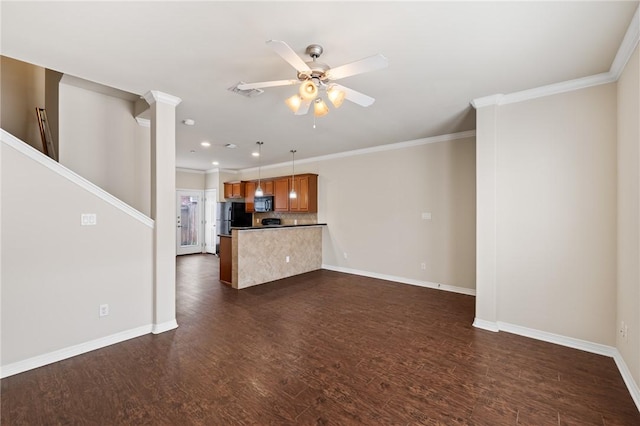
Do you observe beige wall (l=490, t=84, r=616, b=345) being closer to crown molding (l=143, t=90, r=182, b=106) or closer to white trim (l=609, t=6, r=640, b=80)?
white trim (l=609, t=6, r=640, b=80)

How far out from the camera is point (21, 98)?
12.7 feet

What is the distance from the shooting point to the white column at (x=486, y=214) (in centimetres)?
326

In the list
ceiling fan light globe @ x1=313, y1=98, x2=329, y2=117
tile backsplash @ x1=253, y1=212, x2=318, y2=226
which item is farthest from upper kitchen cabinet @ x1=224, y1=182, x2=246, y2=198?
ceiling fan light globe @ x1=313, y1=98, x2=329, y2=117

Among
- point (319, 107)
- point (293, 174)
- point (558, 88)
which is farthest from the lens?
point (293, 174)

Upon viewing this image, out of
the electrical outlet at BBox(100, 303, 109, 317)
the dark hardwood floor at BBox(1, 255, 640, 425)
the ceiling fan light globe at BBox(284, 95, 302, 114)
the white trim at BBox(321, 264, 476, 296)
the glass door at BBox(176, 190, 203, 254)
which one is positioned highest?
the ceiling fan light globe at BBox(284, 95, 302, 114)

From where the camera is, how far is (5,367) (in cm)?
229

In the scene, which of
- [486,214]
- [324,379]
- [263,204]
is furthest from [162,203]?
[263,204]

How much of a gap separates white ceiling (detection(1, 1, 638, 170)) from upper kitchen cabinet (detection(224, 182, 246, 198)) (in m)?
4.99

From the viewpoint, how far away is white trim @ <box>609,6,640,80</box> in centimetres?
196

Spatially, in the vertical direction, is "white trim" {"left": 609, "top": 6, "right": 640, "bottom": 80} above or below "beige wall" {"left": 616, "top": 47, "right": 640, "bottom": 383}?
above

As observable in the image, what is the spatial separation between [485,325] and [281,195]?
17.9ft

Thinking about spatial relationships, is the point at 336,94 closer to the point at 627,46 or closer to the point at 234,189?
the point at 627,46

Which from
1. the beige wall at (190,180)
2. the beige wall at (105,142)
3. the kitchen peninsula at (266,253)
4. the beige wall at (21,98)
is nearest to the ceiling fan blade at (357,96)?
the beige wall at (105,142)

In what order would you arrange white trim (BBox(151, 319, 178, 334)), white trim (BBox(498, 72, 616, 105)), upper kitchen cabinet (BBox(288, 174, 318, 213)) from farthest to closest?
upper kitchen cabinet (BBox(288, 174, 318, 213)), white trim (BBox(151, 319, 178, 334)), white trim (BBox(498, 72, 616, 105))
